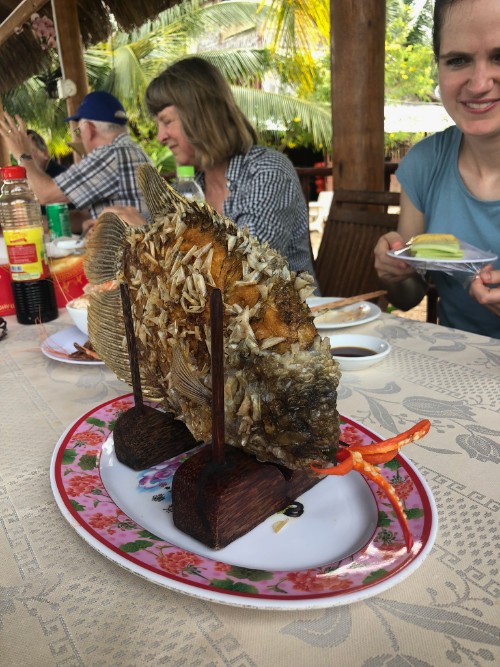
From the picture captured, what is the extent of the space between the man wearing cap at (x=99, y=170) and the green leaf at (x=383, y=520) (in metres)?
2.09

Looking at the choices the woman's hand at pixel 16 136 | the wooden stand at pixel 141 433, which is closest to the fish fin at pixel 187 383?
the wooden stand at pixel 141 433

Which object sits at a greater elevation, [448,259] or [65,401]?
[448,259]

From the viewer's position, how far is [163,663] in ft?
1.30

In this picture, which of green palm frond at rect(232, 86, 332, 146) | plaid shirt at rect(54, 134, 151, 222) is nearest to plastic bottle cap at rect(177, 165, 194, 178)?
plaid shirt at rect(54, 134, 151, 222)

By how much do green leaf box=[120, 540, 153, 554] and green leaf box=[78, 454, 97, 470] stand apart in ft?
0.56

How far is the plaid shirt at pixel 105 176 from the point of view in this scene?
2555 mm

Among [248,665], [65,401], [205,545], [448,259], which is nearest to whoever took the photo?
[248,665]

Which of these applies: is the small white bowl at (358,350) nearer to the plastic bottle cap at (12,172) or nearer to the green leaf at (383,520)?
the green leaf at (383,520)

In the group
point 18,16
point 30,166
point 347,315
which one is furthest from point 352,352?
point 18,16

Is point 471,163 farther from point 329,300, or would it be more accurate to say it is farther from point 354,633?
point 354,633

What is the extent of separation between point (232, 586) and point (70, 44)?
4.96 metres

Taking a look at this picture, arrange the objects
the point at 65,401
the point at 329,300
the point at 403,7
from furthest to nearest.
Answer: the point at 403,7 → the point at 329,300 → the point at 65,401

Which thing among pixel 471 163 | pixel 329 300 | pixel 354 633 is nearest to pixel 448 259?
pixel 329 300

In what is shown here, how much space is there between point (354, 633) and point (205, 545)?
0.17 metres
